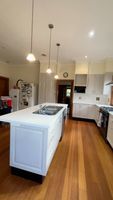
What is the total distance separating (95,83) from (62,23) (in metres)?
3.41

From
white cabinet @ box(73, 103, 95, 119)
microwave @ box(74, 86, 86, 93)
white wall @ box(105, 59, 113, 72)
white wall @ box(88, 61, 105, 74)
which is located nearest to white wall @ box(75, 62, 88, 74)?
white wall @ box(88, 61, 105, 74)

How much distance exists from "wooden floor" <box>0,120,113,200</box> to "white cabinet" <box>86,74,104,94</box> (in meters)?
3.18

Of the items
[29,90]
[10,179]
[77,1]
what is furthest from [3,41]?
[10,179]

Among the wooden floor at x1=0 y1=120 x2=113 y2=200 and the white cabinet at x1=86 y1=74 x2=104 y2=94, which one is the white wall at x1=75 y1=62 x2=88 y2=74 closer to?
the white cabinet at x1=86 y1=74 x2=104 y2=94

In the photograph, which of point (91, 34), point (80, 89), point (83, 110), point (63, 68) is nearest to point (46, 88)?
point (63, 68)

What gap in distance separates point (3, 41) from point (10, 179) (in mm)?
4178

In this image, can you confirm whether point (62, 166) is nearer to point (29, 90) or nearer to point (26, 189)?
point (26, 189)

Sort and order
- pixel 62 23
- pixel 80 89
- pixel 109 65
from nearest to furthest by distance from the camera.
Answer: pixel 62 23 → pixel 109 65 → pixel 80 89

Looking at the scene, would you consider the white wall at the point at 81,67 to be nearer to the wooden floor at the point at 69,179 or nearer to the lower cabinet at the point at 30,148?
the wooden floor at the point at 69,179

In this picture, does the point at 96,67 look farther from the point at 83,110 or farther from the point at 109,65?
the point at 83,110

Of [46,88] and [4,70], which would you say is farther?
[4,70]

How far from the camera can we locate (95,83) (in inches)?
222

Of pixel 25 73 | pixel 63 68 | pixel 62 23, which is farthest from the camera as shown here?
pixel 25 73

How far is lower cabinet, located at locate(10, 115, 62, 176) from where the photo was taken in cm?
172
